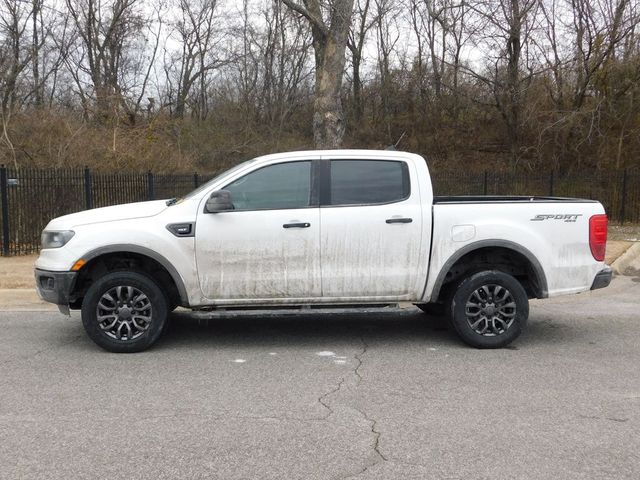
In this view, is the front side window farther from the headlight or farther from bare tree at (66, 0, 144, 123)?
bare tree at (66, 0, 144, 123)

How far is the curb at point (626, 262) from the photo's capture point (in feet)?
35.8

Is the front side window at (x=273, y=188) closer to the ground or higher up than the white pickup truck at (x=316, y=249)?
higher up

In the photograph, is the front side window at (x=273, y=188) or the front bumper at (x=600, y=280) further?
the front bumper at (x=600, y=280)

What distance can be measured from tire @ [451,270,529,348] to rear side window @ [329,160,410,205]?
1143 mm

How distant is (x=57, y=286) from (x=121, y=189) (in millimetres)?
9401

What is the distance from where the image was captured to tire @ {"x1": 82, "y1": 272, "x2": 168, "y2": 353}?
585 centimetres

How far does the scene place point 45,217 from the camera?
44.1 ft

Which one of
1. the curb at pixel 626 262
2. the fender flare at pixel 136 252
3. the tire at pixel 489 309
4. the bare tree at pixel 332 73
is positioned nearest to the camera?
the fender flare at pixel 136 252

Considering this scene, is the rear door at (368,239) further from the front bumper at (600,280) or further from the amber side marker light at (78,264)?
the amber side marker light at (78,264)

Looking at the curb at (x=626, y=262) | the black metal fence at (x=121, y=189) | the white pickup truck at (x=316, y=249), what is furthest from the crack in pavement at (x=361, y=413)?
the black metal fence at (x=121, y=189)

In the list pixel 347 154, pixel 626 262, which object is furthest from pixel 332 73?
pixel 347 154

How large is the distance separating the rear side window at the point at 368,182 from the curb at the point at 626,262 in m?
6.41

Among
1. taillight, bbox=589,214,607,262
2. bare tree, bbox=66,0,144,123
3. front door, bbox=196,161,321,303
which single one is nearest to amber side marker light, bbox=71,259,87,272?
front door, bbox=196,161,321,303

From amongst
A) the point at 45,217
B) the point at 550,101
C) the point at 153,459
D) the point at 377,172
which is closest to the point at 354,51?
the point at 550,101
